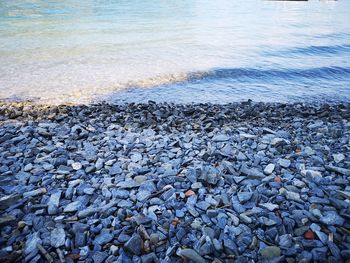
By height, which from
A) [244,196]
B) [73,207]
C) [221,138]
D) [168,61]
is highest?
[244,196]

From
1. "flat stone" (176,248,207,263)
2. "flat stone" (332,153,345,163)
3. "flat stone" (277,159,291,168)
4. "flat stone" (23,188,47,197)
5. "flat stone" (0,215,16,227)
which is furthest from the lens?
"flat stone" (332,153,345,163)

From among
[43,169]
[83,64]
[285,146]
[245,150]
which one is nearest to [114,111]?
[43,169]

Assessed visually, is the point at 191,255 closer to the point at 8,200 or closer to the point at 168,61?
the point at 8,200

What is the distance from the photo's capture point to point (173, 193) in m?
4.34

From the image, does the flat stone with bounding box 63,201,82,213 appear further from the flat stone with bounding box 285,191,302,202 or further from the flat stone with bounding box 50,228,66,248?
the flat stone with bounding box 285,191,302,202

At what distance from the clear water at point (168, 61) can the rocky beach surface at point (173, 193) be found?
4.29 metres

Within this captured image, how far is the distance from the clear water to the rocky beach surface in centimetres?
429

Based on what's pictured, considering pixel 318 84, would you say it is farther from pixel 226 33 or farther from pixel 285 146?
pixel 226 33

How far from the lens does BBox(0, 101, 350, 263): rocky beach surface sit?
11.4 feet

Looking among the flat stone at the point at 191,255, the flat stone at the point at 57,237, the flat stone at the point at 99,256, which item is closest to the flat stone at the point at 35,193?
the flat stone at the point at 57,237

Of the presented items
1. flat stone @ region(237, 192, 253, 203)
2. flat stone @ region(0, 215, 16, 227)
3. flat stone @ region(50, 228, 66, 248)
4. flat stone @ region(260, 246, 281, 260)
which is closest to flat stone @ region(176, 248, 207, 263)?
flat stone @ region(260, 246, 281, 260)

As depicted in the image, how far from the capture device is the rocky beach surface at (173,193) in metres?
3.48

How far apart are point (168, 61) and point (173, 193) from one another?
12232mm

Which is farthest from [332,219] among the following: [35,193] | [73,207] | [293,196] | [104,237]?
[35,193]
